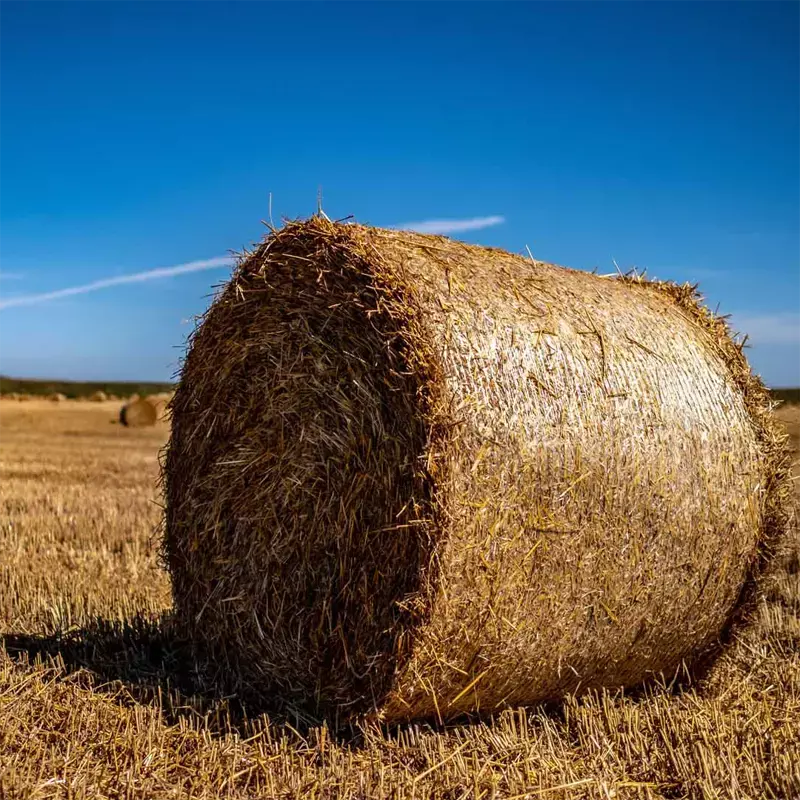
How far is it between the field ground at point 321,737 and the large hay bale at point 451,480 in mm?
214

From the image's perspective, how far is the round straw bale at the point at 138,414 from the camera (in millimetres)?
25375

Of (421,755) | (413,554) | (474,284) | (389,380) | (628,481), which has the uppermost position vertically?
(474,284)

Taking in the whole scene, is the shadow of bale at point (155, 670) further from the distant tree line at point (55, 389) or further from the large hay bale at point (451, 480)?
the distant tree line at point (55, 389)

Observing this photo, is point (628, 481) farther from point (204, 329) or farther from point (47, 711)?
point (47, 711)

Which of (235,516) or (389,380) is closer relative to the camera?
(389,380)

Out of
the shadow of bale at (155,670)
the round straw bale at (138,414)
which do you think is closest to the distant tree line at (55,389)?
the round straw bale at (138,414)

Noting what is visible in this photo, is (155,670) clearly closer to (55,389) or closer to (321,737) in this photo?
(321,737)

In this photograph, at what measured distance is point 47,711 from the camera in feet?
14.3

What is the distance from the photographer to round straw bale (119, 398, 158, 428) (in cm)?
2538

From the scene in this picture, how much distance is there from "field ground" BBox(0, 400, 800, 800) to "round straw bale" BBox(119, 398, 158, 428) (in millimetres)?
19614

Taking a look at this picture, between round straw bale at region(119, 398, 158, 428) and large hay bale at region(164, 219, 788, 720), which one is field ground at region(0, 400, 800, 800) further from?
round straw bale at region(119, 398, 158, 428)

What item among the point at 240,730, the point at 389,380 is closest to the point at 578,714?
the point at 240,730

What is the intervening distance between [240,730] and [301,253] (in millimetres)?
2221

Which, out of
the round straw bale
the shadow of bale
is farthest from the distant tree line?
the shadow of bale
